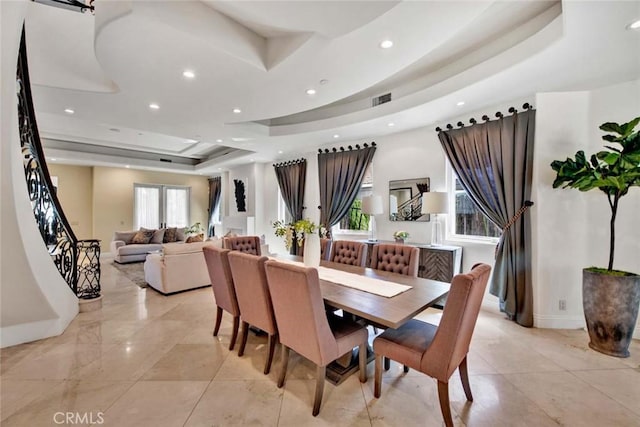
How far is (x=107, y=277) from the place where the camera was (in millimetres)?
5621

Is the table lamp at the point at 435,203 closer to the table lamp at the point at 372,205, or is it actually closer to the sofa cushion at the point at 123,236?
the table lamp at the point at 372,205

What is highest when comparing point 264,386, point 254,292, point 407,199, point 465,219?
point 407,199

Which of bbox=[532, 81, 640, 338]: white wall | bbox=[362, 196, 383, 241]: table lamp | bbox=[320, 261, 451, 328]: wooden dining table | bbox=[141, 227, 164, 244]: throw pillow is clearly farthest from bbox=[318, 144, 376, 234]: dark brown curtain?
bbox=[141, 227, 164, 244]: throw pillow

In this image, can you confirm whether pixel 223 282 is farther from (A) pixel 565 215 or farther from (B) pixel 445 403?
(A) pixel 565 215

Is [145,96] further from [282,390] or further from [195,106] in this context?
[282,390]

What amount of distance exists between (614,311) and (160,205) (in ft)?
36.2

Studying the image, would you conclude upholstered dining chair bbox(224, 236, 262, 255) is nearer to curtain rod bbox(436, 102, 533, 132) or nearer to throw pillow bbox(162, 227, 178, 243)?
curtain rod bbox(436, 102, 533, 132)

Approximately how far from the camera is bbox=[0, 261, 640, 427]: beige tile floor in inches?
71.4

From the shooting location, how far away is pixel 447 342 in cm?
160

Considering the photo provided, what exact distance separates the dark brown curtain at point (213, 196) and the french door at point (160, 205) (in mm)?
780

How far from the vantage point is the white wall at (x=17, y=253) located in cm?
184

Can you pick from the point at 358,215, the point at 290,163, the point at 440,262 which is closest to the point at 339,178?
the point at 358,215

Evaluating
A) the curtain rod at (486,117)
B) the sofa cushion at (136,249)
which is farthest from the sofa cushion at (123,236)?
the curtain rod at (486,117)

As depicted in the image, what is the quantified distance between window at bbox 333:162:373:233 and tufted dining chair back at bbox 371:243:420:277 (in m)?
2.25
